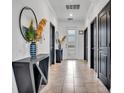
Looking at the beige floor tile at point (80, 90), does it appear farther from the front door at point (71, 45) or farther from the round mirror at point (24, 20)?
the front door at point (71, 45)

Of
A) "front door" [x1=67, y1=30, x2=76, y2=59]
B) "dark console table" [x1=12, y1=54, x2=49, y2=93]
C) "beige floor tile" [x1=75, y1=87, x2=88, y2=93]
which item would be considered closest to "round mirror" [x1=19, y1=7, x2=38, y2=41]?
"dark console table" [x1=12, y1=54, x2=49, y2=93]

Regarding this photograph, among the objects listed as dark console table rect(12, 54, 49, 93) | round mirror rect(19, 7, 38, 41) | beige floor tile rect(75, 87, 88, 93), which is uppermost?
round mirror rect(19, 7, 38, 41)

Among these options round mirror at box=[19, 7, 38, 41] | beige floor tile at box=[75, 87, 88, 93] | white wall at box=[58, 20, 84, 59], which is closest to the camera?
round mirror at box=[19, 7, 38, 41]

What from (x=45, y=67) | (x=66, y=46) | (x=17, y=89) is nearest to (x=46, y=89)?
(x=45, y=67)

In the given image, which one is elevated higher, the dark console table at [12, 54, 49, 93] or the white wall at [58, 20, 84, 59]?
the white wall at [58, 20, 84, 59]

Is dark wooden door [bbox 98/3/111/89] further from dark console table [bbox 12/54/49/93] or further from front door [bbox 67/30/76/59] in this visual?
front door [bbox 67/30/76/59]

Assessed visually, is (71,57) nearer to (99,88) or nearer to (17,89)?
(99,88)

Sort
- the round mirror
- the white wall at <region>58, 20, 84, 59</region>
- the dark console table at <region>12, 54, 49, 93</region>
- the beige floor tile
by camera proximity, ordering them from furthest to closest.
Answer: the white wall at <region>58, 20, 84, 59</region> < the beige floor tile < the round mirror < the dark console table at <region>12, 54, 49, 93</region>

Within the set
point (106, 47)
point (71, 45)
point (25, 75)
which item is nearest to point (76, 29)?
point (71, 45)

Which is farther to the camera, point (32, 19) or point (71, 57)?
point (71, 57)

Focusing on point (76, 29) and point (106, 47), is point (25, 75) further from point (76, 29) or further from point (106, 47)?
point (76, 29)
